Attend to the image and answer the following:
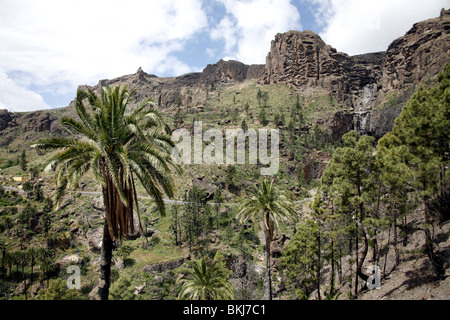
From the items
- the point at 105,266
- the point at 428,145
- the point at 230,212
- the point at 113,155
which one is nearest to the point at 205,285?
the point at 105,266

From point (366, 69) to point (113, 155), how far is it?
628 ft

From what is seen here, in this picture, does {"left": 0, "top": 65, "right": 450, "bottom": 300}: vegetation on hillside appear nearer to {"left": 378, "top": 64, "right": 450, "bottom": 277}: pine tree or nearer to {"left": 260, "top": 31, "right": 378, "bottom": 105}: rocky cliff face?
{"left": 378, "top": 64, "right": 450, "bottom": 277}: pine tree

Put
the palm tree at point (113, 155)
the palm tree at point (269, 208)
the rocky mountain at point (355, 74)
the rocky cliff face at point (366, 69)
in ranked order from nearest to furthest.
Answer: the palm tree at point (113, 155) → the palm tree at point (269, 208) → the rocky cliff face at point (366, 69) → the rocky mountain at point (355, 74)

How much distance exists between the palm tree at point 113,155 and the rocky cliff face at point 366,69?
11716 cm

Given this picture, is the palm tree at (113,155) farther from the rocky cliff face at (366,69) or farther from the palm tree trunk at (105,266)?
the rocky cliff face at (366,69)

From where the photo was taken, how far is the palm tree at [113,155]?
7441 mm

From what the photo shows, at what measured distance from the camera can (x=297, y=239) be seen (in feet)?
96.8

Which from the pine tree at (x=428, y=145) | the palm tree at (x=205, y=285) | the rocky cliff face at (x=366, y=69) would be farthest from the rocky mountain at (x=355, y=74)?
the palm tree at (x=205, y=285)

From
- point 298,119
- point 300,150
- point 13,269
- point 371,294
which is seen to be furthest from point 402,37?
point 13,269

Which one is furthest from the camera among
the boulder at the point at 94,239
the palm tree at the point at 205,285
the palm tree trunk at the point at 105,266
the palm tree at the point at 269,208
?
the boulder at the point at 94,239

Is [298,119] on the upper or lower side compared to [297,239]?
upper

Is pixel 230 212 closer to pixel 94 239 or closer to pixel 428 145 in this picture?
pixel 94 239

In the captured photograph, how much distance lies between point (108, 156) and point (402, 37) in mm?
180664
